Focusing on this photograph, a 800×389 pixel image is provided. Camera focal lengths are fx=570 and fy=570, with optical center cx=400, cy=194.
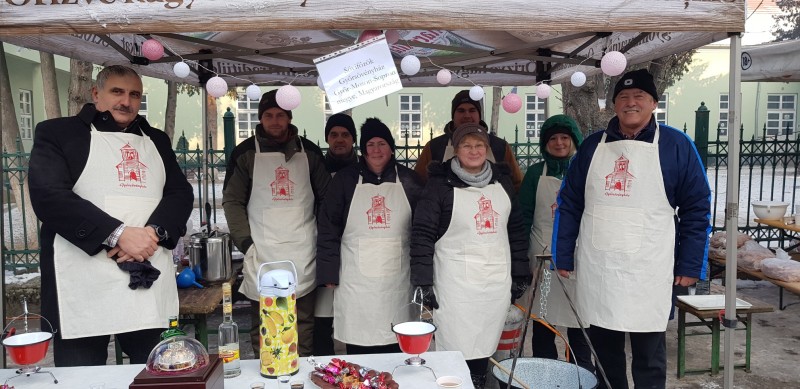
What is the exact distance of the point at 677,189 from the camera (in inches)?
109

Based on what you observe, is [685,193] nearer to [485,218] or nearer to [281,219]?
[485,218]

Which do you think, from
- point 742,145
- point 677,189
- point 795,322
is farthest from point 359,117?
point 677,189

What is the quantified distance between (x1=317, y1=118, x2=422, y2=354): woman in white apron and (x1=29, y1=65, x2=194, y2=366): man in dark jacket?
0.98 meters

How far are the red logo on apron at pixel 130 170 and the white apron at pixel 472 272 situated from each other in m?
1.52

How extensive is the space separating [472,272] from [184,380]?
1703 millimetres

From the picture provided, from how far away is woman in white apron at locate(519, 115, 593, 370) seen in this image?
3645 millimetres

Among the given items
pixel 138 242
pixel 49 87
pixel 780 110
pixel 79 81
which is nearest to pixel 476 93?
pixel 138 242

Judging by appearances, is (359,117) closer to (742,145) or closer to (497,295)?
(742,145)

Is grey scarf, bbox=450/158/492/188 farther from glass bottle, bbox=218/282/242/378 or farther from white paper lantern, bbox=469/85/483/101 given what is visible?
glass bottle, bbox=218/282/242/378

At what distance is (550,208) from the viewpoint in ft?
11.9

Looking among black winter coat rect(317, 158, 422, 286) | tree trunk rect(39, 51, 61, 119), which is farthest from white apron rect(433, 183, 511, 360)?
tree trunk rect(39, 51, 61, 119)

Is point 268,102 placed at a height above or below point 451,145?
above

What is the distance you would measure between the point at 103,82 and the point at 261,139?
3.93 ft

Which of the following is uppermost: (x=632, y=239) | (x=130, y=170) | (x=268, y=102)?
(x=268, y=102)
